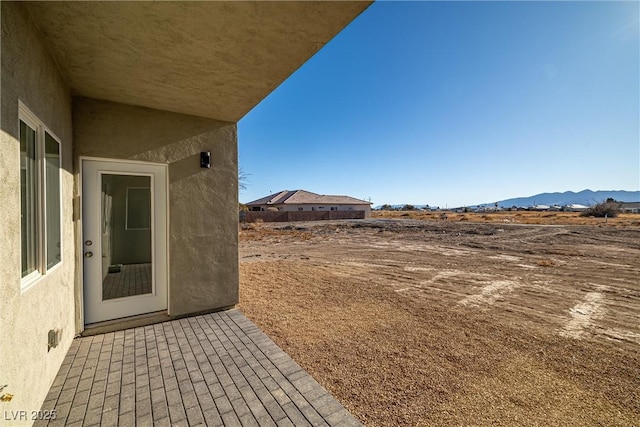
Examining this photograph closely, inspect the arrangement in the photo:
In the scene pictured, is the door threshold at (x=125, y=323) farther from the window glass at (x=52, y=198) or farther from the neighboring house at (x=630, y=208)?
the neighboring house at (x=630, y=208)

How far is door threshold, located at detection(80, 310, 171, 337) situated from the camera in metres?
3.29

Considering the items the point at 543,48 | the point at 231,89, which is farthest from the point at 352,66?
the point at 231,89

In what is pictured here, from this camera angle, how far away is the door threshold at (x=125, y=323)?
329 centimetres

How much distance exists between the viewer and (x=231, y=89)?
10.0 feet

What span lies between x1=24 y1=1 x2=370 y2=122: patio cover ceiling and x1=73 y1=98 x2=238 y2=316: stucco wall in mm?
392

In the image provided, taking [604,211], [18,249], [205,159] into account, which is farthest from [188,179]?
[604,211]

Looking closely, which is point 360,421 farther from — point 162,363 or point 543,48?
point 543,48

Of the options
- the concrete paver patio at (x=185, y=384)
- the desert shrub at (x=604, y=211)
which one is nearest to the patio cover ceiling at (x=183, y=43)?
the concrete paver patio at (x=185, y=384)

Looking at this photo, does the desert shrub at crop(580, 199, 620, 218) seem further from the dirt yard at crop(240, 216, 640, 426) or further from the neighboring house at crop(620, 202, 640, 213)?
the dirt yard at crop(240, 216, 640, 426)

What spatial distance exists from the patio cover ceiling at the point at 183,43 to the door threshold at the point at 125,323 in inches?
114

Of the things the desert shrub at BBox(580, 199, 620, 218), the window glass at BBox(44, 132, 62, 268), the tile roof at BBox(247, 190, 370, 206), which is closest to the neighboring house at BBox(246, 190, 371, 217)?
the tile roof at BBox(247, 190, 370, 206)

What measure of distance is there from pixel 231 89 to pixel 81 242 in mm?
2618

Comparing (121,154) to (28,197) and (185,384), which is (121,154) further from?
(185,384)

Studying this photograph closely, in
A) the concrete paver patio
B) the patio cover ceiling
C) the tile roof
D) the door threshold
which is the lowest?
the concrete paver patio
